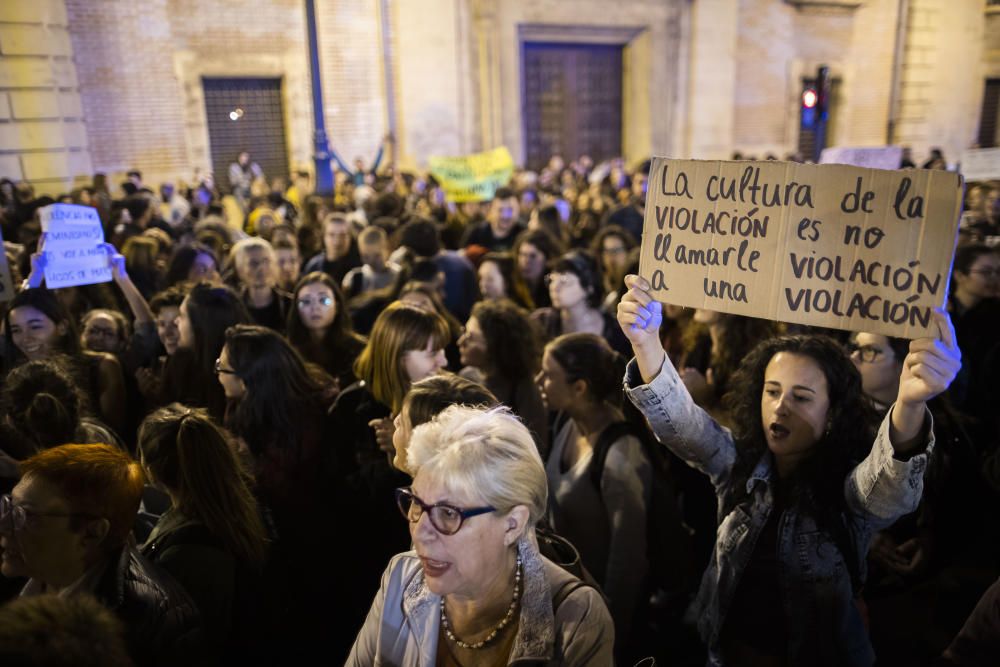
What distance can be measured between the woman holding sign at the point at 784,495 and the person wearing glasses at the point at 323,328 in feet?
8.07

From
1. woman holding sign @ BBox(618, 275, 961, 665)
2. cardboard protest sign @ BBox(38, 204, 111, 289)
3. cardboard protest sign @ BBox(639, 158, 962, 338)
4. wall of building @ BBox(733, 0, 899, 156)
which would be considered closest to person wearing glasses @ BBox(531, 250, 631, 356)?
woman holding sign @ BBox(618, 275, 961, 665)

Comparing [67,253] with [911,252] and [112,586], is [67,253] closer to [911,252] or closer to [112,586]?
[112,586]

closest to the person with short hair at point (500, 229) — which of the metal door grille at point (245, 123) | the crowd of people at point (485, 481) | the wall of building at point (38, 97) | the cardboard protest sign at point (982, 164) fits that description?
the crowd of people at point (485, 481)

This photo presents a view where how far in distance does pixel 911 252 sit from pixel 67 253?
4.33 m

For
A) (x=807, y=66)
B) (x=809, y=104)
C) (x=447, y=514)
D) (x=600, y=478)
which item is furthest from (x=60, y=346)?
(x=807, y=66)

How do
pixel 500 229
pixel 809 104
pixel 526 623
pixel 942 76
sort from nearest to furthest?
pixel 526 623
pixel 500 229
pixel 809 104
pixel 942 76

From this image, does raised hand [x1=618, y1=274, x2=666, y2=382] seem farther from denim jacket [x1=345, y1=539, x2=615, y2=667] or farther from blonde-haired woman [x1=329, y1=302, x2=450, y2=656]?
blonde-haired woman [x1=329, y1=302, x2=450, y2=656]

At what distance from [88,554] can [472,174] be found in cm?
810

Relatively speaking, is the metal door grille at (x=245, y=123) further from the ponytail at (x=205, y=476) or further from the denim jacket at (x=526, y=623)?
the denim jacket at (x=526, y=623)

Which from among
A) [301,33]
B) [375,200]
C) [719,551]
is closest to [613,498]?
[719,551]

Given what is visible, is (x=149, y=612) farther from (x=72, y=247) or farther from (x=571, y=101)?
(x=571, y=101)

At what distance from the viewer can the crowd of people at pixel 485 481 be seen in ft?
5.44

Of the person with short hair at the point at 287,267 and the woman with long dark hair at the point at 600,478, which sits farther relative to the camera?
the person with short hair at the point at 287,267

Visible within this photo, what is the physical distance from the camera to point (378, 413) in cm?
315
